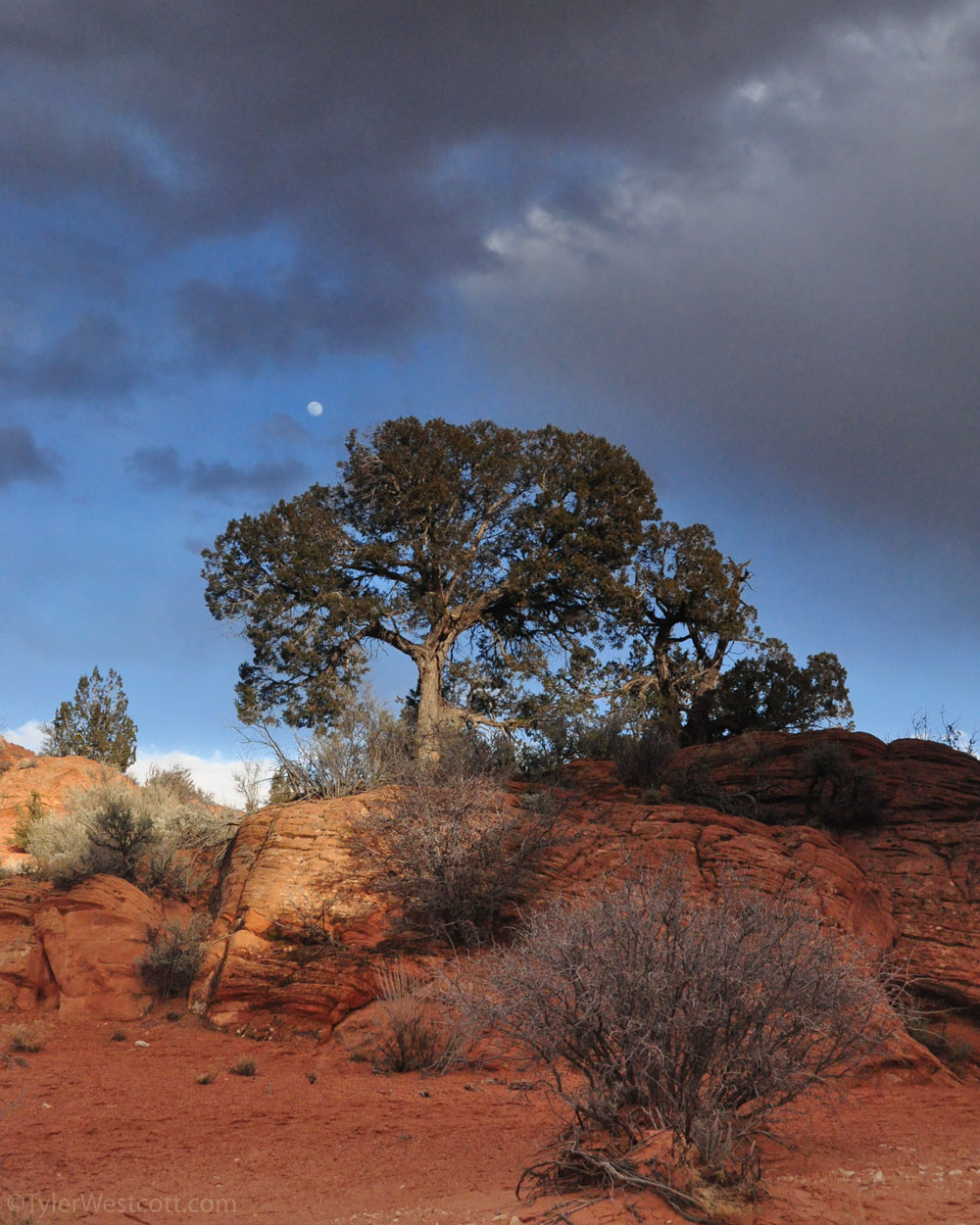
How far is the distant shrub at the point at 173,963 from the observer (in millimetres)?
11641

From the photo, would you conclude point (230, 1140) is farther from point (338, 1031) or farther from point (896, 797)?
point (896, 797)

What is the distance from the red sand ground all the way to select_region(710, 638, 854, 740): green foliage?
1304 centimetres

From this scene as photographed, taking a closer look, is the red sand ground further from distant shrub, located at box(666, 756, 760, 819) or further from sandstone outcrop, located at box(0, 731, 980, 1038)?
distant shrub, located at box(666, 756, 760, 819)

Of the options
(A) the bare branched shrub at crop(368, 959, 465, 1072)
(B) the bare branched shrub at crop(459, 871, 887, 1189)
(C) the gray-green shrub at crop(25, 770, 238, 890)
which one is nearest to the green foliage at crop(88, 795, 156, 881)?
(C) the gray-green shrub at crop(25, 770, 238, 890)

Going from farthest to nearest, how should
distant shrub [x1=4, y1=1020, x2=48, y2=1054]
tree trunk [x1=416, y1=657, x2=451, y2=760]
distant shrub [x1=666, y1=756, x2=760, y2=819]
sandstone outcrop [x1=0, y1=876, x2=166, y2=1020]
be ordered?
tree trunk [x1=416, y1=657, x2=451, y2=760], distant shrub [x1=666, y1=756, x2=760, y2=819], sandstone outcrop [x1=0, y1=876, x2=166, y2=1020], distant shrub [x1=4, y1=1020, x2=48, y2=1054]

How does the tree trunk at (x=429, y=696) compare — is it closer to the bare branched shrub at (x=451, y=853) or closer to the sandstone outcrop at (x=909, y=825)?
the sandstone outcrop at (x=909, y=825)

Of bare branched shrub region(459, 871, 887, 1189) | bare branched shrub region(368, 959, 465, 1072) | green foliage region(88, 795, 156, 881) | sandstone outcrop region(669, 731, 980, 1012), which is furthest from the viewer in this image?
green foliage region(88, 795, 156, 881)

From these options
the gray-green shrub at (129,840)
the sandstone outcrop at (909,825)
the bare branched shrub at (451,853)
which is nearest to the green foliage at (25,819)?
the gray-green shrub at (129,840)

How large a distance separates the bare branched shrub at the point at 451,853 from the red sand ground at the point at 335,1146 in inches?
82.8

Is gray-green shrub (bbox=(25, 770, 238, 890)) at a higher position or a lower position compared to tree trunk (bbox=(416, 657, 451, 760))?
lower

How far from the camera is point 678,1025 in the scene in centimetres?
561

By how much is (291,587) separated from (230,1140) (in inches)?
678

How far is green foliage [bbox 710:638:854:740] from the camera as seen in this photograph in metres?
22.1

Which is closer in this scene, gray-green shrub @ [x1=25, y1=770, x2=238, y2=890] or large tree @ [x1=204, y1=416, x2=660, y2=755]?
gray-green shrub @ [x1=25, y1=770, x2=238, y2=890]
